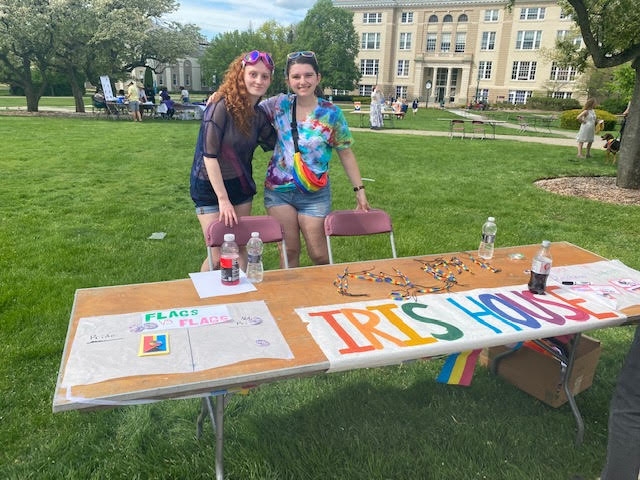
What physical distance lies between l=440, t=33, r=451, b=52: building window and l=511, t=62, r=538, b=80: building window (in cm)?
919

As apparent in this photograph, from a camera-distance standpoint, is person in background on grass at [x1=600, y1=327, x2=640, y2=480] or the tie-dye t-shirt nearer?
person in background on grass at [x1=600, y1=327, x2=640, y2=480]

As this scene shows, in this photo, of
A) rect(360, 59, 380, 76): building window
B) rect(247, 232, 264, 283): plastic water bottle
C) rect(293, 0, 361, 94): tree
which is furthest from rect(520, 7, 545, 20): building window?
rect(247, 232, 264, 283): plastic water bottle

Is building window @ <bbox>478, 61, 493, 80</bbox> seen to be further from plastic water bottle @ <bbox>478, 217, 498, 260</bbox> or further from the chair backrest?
the chair backrest

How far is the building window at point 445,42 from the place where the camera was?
2457 inches

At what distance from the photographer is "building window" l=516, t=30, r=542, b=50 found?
55.9 meters

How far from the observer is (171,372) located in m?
1.74

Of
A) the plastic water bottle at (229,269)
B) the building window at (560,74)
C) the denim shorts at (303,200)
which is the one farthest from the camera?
the building window at (560,74)

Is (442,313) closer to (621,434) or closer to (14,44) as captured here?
(621,434)

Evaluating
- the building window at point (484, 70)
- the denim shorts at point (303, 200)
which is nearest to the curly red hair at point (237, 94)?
the denim shorts at point (303, 200)

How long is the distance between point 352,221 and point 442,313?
1496 mm

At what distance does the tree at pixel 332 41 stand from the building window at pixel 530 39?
63.2 feet

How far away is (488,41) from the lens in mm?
59781

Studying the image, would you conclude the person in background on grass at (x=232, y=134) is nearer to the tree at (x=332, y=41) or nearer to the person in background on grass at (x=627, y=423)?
the person in background on grass at (x=627, y=423)

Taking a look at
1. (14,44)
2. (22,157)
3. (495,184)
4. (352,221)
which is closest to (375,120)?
(495,184)
